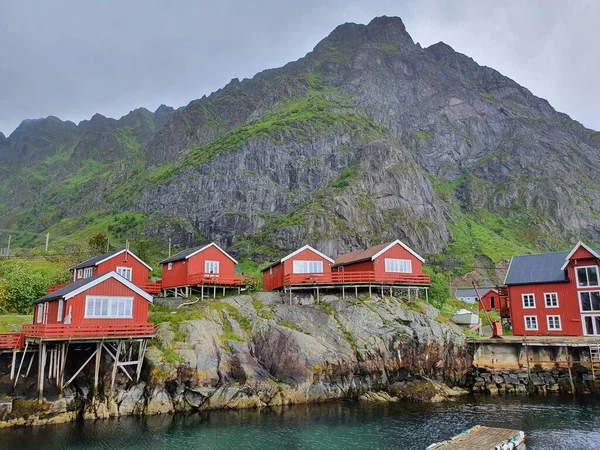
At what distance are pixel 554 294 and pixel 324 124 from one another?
12253cm

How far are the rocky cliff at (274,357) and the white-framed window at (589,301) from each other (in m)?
15.2

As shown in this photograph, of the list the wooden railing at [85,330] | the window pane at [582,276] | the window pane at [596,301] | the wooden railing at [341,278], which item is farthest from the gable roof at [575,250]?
the wooden railing at [85,330]

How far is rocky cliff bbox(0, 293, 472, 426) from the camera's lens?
3781 cm

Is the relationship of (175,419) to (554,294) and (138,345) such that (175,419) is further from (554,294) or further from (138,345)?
(554,294)

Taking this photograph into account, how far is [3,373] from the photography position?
3706 cm

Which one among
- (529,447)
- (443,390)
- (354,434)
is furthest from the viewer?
(443,390)

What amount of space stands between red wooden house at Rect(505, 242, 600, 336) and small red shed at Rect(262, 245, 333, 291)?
967 inches

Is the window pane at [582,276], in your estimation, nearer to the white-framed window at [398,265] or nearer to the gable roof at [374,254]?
the gable roof at [374,254]

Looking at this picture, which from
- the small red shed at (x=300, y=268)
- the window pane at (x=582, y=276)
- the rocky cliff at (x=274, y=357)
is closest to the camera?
the rocky cliff at (x=274, y=357)

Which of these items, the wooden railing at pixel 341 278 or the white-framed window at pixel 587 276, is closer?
the white-framed window at pixel 587 276

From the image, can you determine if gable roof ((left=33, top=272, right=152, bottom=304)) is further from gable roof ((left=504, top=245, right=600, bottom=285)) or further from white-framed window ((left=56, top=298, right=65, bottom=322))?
gable roof ((left=504, top=245, right=600, bottom=285))

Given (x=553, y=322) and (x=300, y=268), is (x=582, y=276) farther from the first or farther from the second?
(x=300, y=268)

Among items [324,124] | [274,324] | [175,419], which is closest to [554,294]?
[274,324]

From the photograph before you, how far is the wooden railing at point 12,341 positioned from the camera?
36.5 metres
